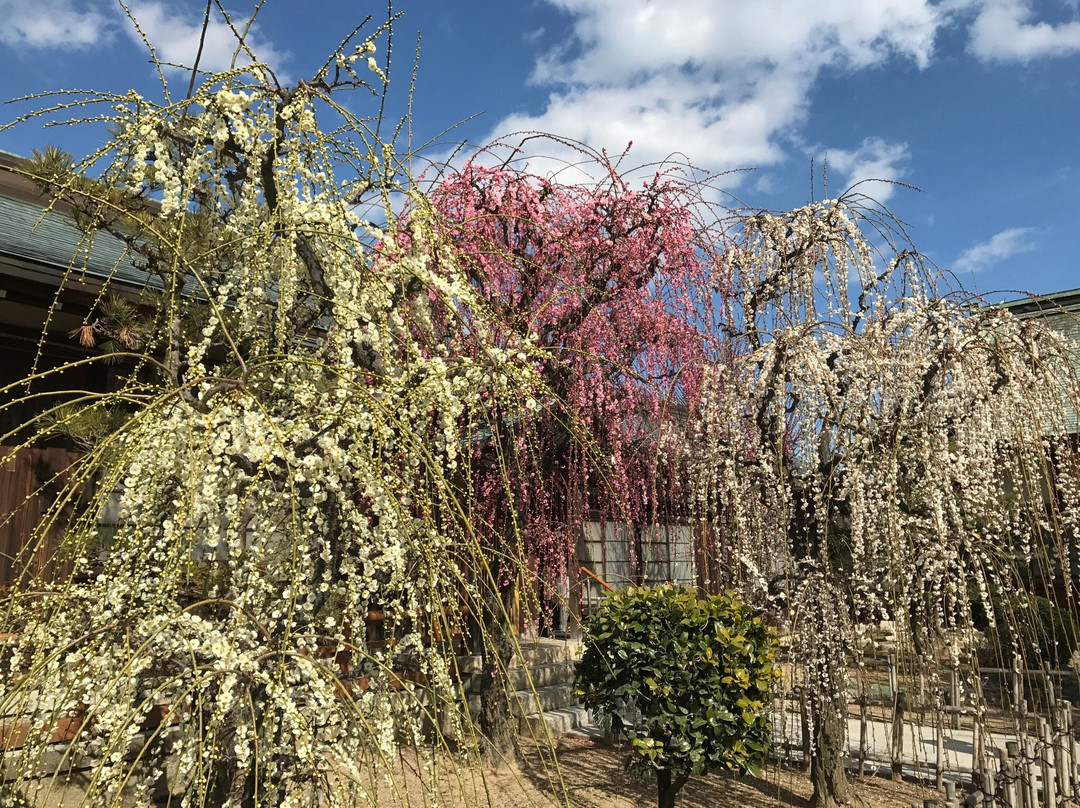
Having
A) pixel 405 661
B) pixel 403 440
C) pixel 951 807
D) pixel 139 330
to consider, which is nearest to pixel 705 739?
pixel 951 807

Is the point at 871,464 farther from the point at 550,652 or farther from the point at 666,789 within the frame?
the point at 550,652

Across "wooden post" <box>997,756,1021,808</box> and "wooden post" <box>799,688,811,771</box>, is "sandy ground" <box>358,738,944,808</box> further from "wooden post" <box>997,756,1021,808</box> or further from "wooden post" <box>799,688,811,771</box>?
"wooden post" <box>997,756,1021,808</box>

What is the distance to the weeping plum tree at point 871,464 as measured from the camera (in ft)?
13.7

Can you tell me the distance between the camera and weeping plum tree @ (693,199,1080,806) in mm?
4176

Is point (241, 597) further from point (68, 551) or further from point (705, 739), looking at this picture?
point (705, 739)

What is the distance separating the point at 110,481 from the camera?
1.79 metres

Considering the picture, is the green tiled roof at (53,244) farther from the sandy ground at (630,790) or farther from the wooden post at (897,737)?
the wooden post at (897,737)

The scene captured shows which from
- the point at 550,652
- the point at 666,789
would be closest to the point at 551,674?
the point at 550,652

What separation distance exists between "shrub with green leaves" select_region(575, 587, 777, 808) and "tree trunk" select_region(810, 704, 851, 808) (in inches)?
28.8

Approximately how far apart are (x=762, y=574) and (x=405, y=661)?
2497 millimetres

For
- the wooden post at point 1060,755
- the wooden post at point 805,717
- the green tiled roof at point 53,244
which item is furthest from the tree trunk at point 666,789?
the green tiled roof at point 53,244

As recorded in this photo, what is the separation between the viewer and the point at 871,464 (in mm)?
4270

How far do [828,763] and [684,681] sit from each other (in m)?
1.38

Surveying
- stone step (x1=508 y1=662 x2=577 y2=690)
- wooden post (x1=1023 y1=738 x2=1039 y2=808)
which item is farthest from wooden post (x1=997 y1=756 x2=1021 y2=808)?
stone step (x1=508 y1=662 x2=577 y2=690)
